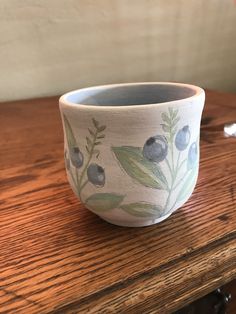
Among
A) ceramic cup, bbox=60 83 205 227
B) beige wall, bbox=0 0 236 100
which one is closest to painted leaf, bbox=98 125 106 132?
ceramic cup, bbox=60 83 205 227

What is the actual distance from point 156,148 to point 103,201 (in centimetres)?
6

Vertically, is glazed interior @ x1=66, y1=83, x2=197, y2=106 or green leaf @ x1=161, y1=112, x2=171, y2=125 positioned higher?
green leaf @ x1=161, y1=112, x2=171, y2=125

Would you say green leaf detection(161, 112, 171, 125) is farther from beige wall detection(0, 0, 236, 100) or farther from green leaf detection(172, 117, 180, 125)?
beige wall detection(0, 0, 236, 100)

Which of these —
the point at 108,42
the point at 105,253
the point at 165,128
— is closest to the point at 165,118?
the point at 165,128

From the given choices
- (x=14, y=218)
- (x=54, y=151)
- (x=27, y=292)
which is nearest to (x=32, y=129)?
(x=54, y=151)

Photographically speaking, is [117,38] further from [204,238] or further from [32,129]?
[204,238]

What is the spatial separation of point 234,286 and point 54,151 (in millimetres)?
294

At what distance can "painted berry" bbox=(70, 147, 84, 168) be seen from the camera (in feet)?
0.97

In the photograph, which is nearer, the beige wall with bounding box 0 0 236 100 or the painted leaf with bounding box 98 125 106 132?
the painted leaf with bounding box 98 125 106 132

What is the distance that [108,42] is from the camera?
1.07 meters

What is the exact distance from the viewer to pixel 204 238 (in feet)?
0.99

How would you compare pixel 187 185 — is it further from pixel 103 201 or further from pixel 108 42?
pixel 108 42

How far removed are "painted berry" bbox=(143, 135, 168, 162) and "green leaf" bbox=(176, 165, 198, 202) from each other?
0.11 ft

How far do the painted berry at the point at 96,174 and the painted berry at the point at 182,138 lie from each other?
0.06 meters
